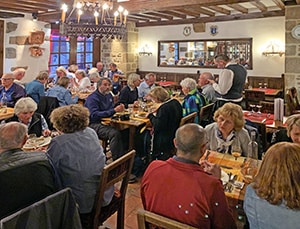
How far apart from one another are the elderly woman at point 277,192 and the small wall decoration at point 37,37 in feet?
22.1

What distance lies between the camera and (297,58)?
213 inches

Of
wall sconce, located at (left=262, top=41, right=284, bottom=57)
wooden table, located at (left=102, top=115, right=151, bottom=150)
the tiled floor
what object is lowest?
the tiled floor

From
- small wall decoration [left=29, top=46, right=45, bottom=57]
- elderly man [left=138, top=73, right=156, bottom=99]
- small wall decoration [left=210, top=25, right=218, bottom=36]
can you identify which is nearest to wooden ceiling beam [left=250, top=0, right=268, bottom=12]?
small wall decoration [left=210, top=25, right=218, bottom=36]

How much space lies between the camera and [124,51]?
31.5ft

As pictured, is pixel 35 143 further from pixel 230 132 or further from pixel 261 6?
pixel 261 6

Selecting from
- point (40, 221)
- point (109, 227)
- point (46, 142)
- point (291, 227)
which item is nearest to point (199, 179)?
point (291, 227)

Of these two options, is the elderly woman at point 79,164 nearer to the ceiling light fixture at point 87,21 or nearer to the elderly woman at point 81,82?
the ceiling light fixture at point 87,21

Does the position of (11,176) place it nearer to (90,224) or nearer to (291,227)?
(90,224)

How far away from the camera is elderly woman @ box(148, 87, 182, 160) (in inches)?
141

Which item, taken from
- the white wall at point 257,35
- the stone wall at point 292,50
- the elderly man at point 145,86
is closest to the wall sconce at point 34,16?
the elderly man at point 145,86

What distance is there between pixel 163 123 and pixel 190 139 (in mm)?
1951

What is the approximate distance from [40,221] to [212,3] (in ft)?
16.8

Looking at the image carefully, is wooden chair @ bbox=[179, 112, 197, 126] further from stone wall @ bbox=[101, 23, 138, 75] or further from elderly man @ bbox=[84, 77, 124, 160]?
stone wall @ bbox=[101, 23, 138, 75]

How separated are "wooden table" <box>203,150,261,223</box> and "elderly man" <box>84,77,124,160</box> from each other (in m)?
1.59
